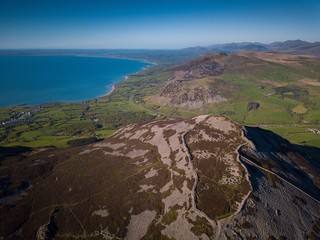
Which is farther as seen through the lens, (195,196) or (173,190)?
(173,190)

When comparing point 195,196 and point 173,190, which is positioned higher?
point 195,196

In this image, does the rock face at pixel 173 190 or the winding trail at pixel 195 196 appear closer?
the winding trail at pixel 195 196

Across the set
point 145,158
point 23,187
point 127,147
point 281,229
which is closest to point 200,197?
point 281,229

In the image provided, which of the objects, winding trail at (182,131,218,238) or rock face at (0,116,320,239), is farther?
rock face at (0,116,320,239)

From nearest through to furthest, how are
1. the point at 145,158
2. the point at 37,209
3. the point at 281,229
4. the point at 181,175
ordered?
1. the point at 281,229
2. the point at 37,209
3. the point at 181,175
4. the point at 145,158

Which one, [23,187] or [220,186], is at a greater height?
[220,186]

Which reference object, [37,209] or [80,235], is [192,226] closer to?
[80,235]

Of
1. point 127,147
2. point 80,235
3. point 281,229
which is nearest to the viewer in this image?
point 281,229

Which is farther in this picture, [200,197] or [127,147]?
[127,147]
